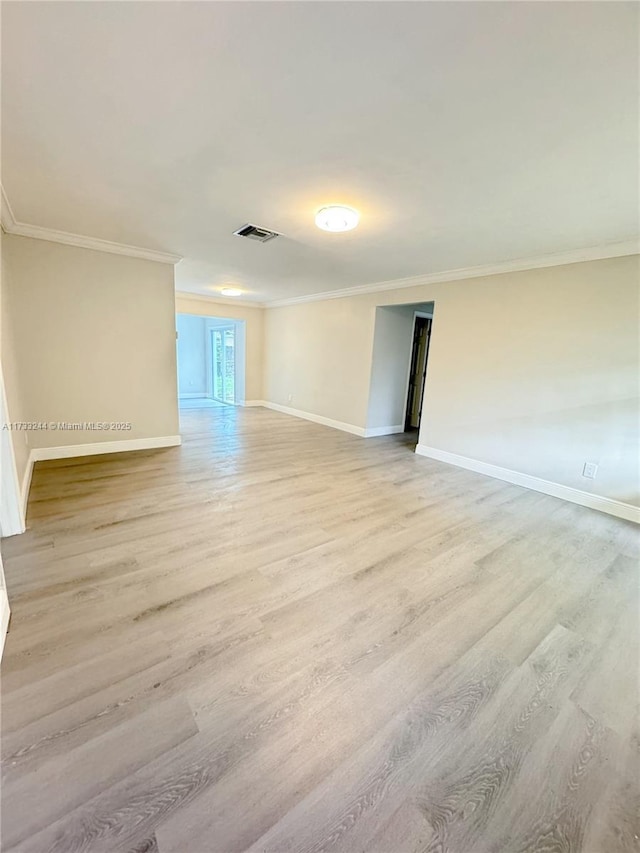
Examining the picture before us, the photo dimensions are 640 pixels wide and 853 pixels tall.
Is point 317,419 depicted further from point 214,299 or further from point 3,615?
point 3,615

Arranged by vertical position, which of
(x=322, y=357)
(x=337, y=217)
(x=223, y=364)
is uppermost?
(x=337, y=217)

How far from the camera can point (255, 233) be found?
3146 mm

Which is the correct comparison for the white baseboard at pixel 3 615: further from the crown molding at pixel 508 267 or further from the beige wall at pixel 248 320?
the beige wall at pixel 248 320

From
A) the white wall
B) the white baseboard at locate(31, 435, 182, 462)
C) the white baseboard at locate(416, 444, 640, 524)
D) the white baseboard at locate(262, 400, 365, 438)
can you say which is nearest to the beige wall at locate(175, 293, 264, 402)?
the white baseboard at locate(262, 400, 365, 438)

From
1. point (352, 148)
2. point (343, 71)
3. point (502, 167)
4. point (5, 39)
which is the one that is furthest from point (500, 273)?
point (5, 39)

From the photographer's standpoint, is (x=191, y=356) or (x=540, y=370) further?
(x=191, y=356)

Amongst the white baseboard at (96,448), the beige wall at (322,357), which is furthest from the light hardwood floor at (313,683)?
the beige wall at (322,357)

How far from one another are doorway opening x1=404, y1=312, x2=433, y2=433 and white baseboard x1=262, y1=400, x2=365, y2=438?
113 cm

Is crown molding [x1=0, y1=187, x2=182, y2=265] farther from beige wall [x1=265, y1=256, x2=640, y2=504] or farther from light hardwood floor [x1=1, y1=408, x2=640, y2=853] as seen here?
beige wall [x1=265, y1=256, x2=640, y2=504]

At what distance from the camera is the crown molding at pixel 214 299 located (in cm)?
657

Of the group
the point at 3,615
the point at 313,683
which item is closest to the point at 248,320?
the point at 3,615

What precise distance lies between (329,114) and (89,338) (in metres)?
3.59

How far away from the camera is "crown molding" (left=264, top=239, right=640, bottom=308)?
9.86 ft

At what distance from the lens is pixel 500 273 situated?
383cm
